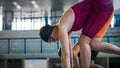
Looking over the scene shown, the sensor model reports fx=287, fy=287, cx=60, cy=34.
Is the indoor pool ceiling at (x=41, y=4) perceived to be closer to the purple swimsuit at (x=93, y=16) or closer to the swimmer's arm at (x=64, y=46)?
the purple swimsuit at (x=93, y=16)

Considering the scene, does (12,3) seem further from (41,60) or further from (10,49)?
(41,60)

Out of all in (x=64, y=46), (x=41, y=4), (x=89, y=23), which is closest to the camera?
(x=64, y=46)

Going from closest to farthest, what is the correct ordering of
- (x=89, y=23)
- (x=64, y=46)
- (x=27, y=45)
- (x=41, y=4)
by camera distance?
(x=64, y=46) < (x=89, y=23) < (x=27, y=45) < (x=41, y=4)

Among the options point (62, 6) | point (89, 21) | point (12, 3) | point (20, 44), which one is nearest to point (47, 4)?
point (62, 6)

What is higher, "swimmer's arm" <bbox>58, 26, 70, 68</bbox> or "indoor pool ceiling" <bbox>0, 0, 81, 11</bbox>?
"indoor pool ceiling" <bbox>0, 0, 81, 11</bbox>

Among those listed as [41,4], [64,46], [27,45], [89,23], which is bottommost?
[27,45]

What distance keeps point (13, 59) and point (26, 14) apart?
9.72m

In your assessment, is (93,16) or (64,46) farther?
(93,16)

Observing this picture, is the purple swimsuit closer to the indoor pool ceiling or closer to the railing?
the railing

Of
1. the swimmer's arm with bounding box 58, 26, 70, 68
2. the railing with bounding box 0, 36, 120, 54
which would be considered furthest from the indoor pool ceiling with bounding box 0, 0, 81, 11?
the swimmer's arm with bounding box 58, 26, 70, 68

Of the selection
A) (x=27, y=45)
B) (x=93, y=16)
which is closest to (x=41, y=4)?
(x=27, y=45)

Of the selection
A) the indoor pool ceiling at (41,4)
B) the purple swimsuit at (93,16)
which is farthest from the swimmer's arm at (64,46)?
the indoor pool ceiling at (41,4)

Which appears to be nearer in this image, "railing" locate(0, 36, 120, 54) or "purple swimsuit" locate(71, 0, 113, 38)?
"purple swimsuit" locate(71, 0, 113, 38)

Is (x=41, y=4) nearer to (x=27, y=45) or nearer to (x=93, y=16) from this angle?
(x=27, y=45)
